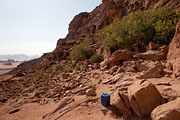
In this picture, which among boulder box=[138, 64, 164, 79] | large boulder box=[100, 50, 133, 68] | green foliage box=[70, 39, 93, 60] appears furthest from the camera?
green foliage box=[70, 39, 93, 60]

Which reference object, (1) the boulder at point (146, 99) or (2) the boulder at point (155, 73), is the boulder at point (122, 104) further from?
(2) the boulder at point (155, 73)

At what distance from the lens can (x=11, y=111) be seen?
4.08 meters

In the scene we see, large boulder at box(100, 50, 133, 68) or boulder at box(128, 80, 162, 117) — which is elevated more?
large boulder at box(100, 50, 133, 68)

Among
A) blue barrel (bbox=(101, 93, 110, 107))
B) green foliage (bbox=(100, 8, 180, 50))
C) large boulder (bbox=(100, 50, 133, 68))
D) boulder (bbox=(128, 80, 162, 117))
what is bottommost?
blue barrel (bbox=(101, 93, 110, 107))

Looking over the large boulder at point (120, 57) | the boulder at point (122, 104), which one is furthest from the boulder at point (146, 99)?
the large boulder at point (120, 57)

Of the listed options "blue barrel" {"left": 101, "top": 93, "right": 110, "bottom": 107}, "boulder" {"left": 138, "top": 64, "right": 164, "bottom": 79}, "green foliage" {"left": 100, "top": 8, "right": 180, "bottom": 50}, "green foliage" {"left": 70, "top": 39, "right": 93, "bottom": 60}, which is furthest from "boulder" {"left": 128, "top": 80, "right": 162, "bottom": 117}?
"green foliage" {"left": 70, "top": 39, "right": 93, "bottom": 60}

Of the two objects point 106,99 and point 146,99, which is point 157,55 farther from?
point 106,99

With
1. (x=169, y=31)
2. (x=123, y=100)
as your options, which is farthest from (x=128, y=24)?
(x=123, y=100)

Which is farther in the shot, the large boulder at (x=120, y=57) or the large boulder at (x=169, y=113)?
the large boulder at (x=120, y=57)

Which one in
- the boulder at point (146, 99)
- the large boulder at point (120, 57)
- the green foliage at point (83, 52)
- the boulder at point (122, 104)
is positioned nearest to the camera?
the boulder at point (146, 99)

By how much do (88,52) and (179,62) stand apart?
351 inches

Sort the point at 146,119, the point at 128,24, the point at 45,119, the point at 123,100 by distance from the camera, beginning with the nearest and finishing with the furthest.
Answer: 1. the point at 146,119
2. the point at 123,100
3. the point at 45,119
4. the point at 128,24

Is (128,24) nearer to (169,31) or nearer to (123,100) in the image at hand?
(169,31)

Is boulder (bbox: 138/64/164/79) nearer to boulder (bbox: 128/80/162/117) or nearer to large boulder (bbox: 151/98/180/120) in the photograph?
boulder (bbox: 128/80/162/117)
